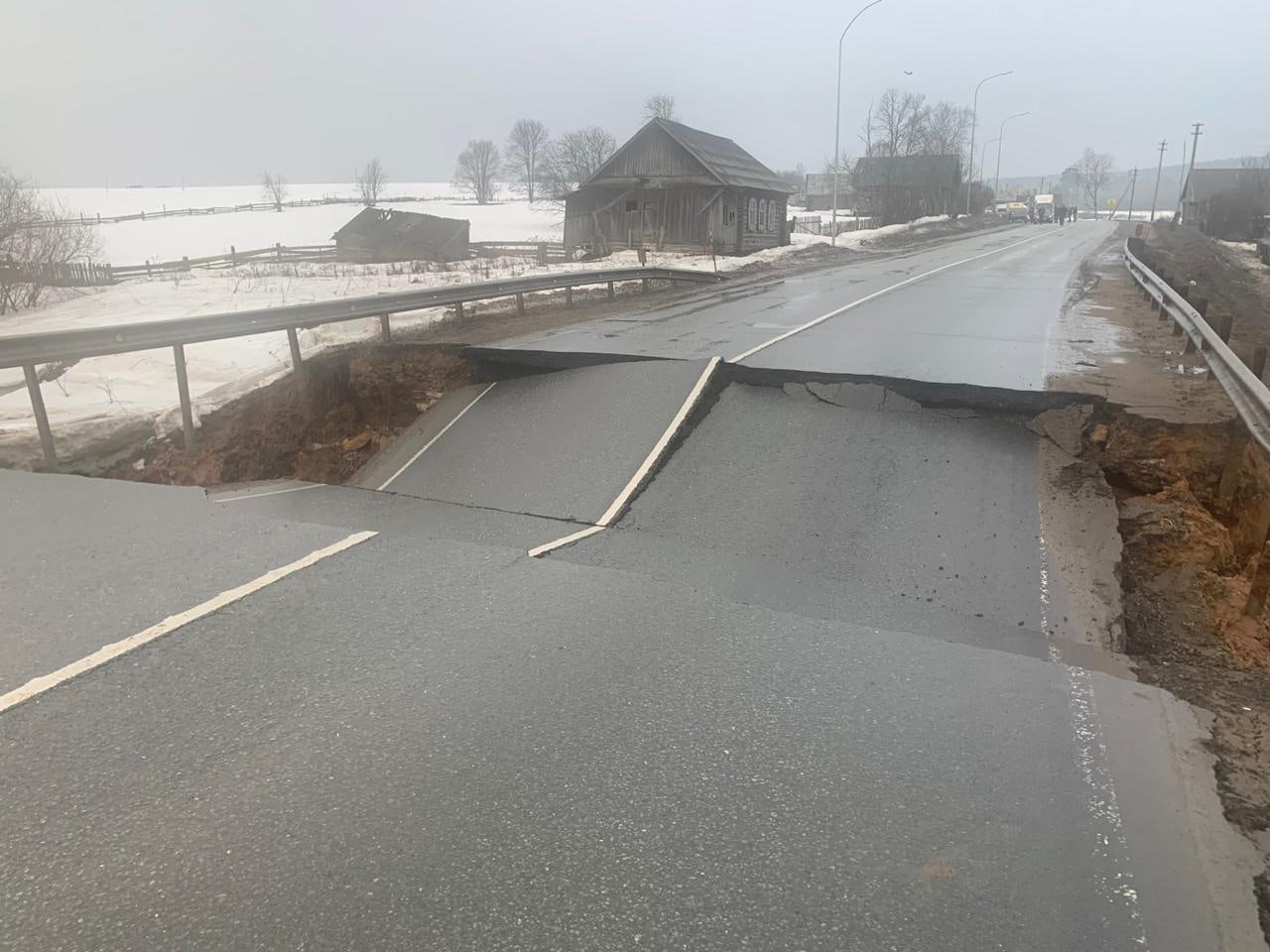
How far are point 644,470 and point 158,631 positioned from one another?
4121 millimetres

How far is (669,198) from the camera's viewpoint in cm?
3919

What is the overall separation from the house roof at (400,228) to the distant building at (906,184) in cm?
4329

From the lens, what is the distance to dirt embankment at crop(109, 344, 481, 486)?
30.7 ft

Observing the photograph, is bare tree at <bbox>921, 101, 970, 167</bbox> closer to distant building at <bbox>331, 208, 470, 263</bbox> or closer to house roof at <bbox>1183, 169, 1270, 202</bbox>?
house roof at <bbox>1183, 169, 1270, 202</bbox>

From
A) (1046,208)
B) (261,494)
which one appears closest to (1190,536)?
(261,494)

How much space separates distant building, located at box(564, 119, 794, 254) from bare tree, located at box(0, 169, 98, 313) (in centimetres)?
1986

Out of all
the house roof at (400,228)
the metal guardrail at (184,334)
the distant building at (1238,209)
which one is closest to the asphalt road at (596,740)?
the metal guardrail at (184,334)

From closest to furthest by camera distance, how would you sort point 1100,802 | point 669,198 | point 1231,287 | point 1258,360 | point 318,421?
point 1100,802, point 1258,360, point 318,421, point 1231,287, point 669,198

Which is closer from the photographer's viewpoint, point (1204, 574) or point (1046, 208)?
point (1204, 574)

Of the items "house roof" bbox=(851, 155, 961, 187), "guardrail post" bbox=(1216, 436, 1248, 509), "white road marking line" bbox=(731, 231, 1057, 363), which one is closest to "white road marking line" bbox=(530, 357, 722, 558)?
"white road marking line" bbox=(731, 231, 1057, 363)

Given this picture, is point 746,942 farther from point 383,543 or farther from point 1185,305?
point 1185,305

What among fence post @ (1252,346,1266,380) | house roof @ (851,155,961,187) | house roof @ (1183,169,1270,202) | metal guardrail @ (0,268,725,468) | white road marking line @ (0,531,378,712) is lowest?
white road marking line @ (0,531,378,712)

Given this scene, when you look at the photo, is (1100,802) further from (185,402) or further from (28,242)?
(28,242)

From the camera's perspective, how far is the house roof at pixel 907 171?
80.2 metres
